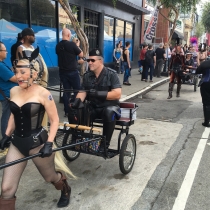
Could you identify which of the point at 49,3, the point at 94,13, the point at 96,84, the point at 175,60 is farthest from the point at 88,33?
the point at 96,84

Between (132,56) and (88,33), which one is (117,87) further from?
(132,56)

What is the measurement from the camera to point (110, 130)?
12.0ft

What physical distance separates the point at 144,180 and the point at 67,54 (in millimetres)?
3637

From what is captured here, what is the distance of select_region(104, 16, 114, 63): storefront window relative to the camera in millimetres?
14939

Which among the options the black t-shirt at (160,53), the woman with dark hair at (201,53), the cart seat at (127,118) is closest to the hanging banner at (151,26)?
the black t-shirt at (160,53)

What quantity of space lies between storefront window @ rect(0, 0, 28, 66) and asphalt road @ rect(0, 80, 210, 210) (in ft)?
17.4

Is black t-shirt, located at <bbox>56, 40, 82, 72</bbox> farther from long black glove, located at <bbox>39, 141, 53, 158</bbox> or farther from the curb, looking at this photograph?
long black glove, located at <bbox>39, 141, 53, 158</bbox>

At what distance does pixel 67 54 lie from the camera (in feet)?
20.4

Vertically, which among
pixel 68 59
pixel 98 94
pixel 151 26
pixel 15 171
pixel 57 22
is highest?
pixel 151 26

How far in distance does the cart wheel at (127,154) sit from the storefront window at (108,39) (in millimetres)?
11651

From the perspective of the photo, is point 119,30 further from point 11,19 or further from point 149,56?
point 11,19

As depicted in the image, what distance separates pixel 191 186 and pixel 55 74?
8324 millimetres

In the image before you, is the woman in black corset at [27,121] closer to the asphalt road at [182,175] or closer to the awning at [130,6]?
the asphalt road at [182,175]

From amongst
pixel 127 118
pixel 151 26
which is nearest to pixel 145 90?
pixel 151 26
